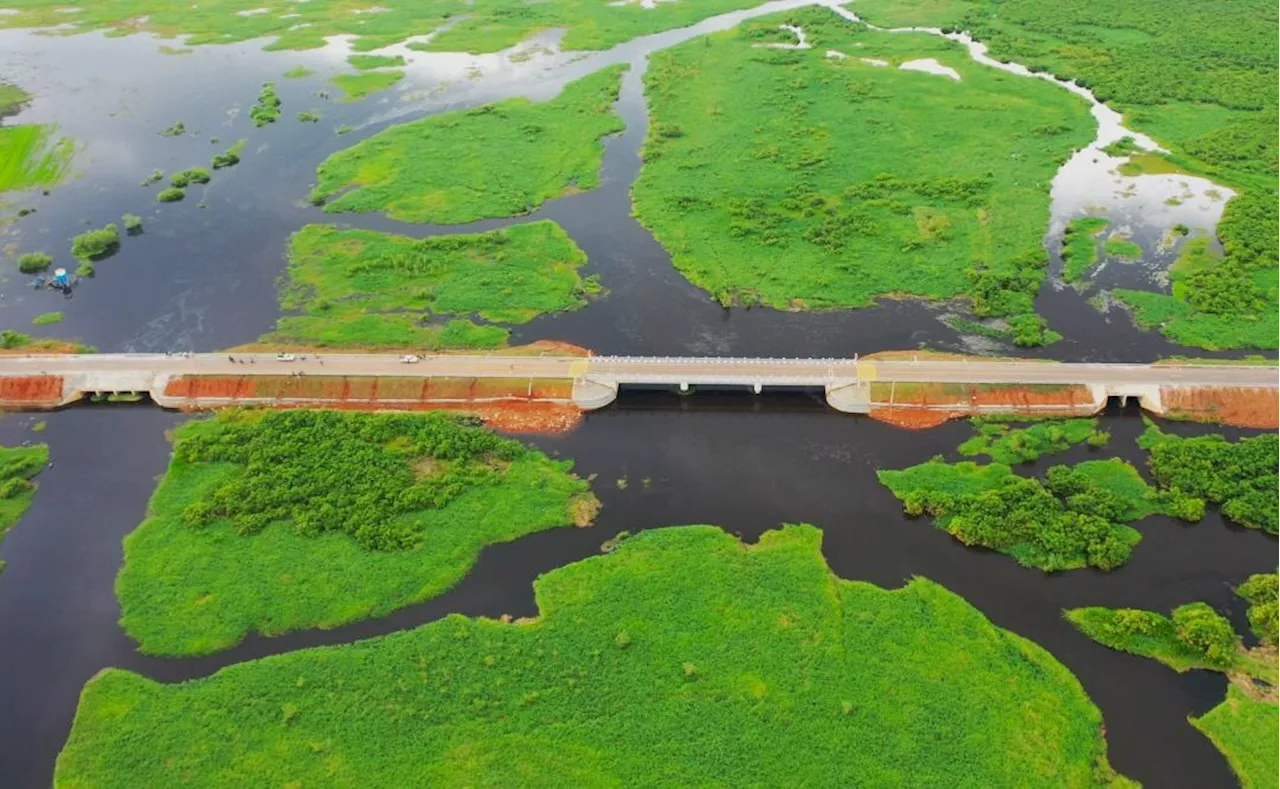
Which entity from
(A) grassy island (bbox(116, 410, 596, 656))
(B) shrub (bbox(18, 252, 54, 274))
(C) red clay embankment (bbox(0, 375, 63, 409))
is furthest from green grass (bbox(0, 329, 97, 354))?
(A) grassy island (bbox(116, 410, 596, 656))

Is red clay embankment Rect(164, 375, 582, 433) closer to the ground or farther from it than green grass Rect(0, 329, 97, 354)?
closer to the ground

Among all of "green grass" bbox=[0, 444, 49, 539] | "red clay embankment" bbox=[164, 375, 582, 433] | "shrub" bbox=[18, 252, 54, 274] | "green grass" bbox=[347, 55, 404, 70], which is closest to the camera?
"green grass" bbox=[0, 444, 49, 539]

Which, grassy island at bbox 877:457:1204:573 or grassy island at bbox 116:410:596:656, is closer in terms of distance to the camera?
grassy island at bbox 116:410:596:656

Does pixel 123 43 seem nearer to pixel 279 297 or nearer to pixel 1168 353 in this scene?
pixel 279 297

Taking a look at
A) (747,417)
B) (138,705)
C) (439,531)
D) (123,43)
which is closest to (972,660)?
(747,417)

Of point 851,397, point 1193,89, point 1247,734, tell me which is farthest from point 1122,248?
point 1247,734

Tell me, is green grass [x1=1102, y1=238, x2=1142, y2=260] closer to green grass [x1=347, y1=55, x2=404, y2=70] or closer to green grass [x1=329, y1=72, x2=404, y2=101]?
green grass [x1=329, y1=72, x2=404, y2=101]
